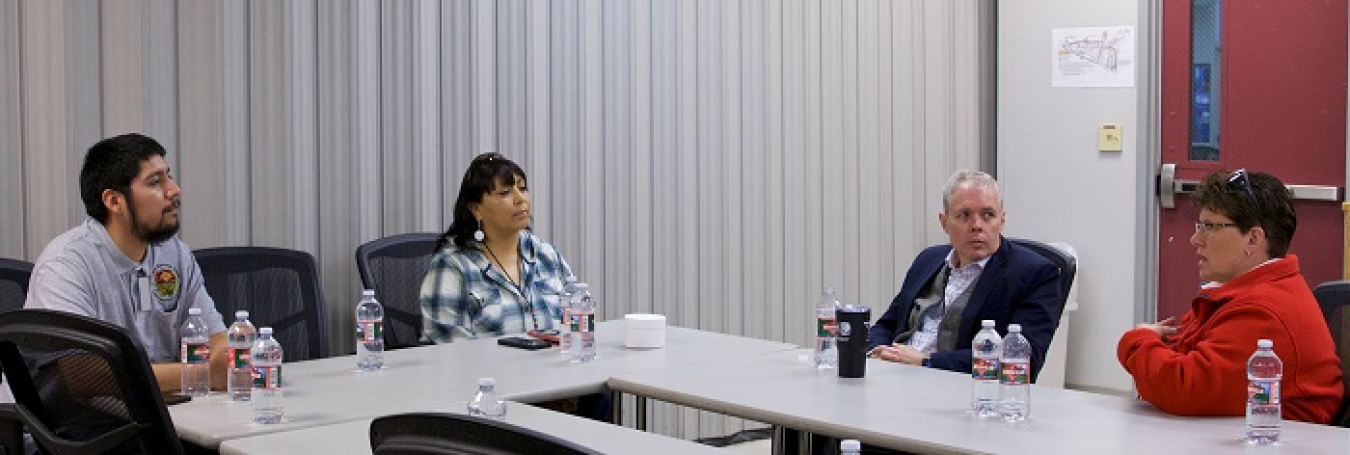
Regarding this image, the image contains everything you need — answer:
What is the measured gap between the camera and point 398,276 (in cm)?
537

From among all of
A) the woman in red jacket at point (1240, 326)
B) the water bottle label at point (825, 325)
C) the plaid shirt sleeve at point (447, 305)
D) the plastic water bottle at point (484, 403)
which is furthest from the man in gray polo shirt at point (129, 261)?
the woman in red jacket at point (1240, 326)

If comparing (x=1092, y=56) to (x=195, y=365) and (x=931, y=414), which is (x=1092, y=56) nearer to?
(x=931, y=414)

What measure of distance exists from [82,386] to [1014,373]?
189cm

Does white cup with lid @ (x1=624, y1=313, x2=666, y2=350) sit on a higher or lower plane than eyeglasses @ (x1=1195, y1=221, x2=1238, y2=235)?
lower

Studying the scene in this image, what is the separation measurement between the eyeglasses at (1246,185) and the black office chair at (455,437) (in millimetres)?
1991

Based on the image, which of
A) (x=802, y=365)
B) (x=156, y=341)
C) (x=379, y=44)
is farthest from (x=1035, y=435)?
(x=379, y=44)

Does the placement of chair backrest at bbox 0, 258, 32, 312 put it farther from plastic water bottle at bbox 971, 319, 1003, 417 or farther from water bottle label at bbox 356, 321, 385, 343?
plastic water bottle at bbox 971, 319, 1003, 417

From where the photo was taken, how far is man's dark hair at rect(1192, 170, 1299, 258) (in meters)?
3.59

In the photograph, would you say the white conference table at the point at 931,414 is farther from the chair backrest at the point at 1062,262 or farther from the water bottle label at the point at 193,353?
the water bottle label at the point at 193,353

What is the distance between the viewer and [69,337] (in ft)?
10.6

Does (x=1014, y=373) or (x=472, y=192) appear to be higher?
(x=472, y=192)

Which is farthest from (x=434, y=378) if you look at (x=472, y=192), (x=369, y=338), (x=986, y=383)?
(x=986, y=383)

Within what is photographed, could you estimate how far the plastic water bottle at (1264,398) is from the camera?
326 cm

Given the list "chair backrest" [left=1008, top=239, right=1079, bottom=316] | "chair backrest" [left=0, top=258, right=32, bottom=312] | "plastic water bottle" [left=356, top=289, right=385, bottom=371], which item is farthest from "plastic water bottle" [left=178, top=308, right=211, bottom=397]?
"chair backrest" [left=1008, top=239, right=1079, bottom=316]
